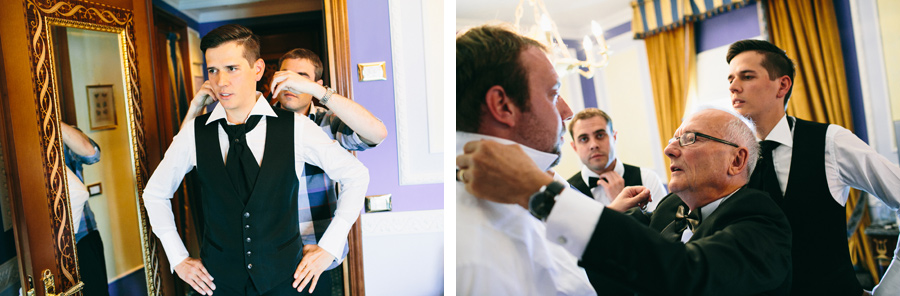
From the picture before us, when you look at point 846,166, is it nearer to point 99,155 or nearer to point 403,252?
point 403,252

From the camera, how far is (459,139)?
3.23ft

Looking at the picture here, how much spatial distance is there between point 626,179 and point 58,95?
1.91 m

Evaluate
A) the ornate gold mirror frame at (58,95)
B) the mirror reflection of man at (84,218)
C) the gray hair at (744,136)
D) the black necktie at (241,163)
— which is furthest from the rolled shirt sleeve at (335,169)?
the gray hair at (744,136)

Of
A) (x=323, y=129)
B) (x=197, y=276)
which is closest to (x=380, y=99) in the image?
(x=323, y=129)

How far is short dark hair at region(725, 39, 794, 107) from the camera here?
0.88 meters

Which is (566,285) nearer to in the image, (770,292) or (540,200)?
(540,200)

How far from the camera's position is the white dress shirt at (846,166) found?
34.0 inches

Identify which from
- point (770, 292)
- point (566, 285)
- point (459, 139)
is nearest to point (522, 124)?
point (459, 139)

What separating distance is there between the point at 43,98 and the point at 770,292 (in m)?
2.18

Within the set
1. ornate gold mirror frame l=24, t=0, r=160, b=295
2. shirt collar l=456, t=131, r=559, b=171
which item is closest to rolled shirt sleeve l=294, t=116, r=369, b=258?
shirt collar l=456, t=131, r=559, b=171

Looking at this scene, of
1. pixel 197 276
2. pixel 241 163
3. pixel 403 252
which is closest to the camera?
pixel 241 163

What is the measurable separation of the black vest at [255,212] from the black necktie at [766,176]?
1.26 m

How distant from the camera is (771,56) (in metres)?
0.88

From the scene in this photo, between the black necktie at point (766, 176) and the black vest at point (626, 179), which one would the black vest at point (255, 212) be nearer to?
the black vest at point (626, 179)
